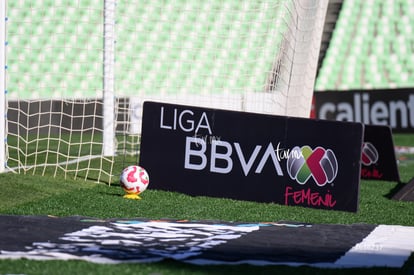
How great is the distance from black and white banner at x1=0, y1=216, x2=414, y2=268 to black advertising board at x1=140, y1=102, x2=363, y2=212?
110 centimetres

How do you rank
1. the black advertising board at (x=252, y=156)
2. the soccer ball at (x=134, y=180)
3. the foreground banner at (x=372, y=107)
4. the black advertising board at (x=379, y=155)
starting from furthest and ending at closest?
1. the foreground banner at (x=372, y=107)
2. the black advertising board at (x=379, y=155)
3. the soccer ball at (x=134, y=180)
4. the black advertising board at (x=252, y=156)

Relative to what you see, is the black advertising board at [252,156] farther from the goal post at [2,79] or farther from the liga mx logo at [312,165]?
the goal post at [2,79]

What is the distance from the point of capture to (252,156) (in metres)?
8.41

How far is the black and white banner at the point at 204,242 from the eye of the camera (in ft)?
16.7

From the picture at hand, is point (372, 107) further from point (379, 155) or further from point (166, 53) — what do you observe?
point (379, 155)

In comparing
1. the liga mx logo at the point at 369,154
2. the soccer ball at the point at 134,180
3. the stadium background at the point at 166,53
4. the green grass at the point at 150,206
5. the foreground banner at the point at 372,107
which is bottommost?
the green grass at the point at 150,206

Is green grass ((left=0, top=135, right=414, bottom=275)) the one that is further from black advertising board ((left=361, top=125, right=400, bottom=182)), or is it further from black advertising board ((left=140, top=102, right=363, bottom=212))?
black advertising board ((left=361, top=125, right=400, bottom=182))

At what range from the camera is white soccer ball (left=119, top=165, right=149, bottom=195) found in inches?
323

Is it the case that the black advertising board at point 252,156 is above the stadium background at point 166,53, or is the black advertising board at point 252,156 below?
below

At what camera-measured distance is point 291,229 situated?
6.62 m

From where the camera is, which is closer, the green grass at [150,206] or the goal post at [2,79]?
the green grass at [150,206]

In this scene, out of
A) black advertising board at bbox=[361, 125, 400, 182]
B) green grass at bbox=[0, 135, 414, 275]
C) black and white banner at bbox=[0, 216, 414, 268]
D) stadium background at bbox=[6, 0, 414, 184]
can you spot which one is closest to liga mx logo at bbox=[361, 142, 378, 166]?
black advertising board at bbox=[361, 125, 400, 182]

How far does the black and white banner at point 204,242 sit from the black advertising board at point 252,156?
1.10 meters

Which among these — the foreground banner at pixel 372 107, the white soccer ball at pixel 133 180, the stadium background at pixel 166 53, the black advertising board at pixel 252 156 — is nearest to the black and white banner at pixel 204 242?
the black advertising board at pixel 252 156
